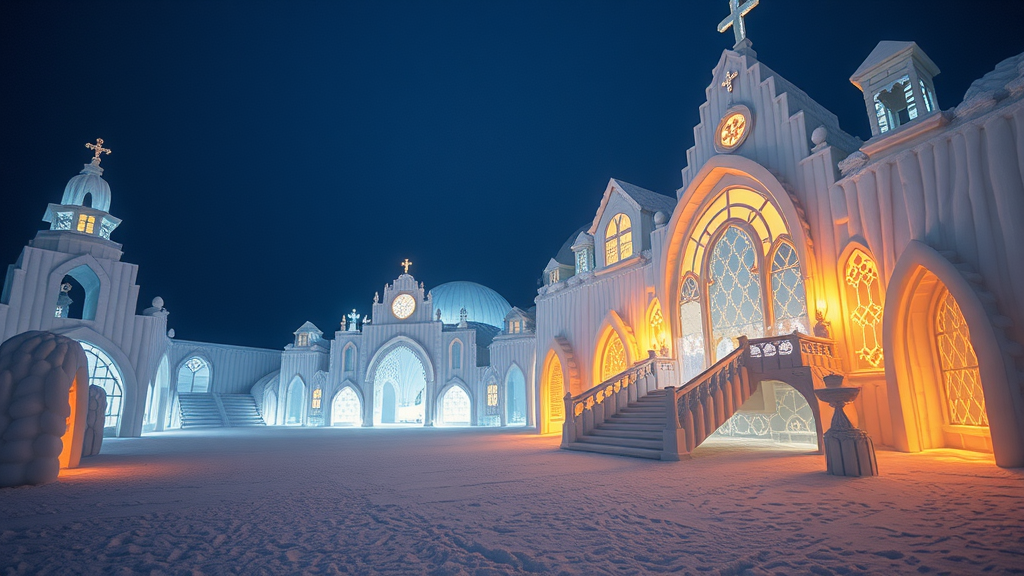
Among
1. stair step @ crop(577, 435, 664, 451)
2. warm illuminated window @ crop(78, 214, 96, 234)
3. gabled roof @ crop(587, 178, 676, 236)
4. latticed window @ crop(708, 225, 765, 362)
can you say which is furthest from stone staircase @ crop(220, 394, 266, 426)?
latticed window @ crop(708, 225, 765, 362)

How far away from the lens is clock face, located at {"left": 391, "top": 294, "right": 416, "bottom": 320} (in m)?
35.7

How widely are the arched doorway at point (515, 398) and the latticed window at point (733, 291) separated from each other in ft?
60.9

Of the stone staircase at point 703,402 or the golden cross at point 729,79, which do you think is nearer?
the stone staircase at point 703,402

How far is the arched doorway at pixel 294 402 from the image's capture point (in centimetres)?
3753

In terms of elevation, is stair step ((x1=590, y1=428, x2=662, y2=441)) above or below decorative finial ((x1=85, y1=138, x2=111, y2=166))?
below

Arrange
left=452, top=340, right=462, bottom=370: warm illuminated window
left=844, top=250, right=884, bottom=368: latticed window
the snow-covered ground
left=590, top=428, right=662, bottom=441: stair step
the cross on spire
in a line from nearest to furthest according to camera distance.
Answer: the snow-covered ground
left=844, top=250, right=884, bottom=368: latticed window
left=590, top=428, right=662, bottom=441: stair step
the cross on spire
left=452, top=340, right=462, bottom=370: warm illuminated window

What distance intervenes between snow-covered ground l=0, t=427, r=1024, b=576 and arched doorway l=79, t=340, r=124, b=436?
1501cm

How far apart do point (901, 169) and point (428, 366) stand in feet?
94.4

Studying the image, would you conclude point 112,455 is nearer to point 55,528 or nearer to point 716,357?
point 55,528

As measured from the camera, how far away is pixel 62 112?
2794cm

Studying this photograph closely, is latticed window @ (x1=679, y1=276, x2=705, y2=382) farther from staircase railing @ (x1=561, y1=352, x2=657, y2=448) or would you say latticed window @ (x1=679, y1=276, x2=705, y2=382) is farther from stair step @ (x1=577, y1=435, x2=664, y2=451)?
stair step @ (x1=577, y1=435, x2=664, y2=451)

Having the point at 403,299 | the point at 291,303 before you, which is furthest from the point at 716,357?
the point at 291,303

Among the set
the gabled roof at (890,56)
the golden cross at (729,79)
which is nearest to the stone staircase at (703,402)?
the gabled roof at (890,56)

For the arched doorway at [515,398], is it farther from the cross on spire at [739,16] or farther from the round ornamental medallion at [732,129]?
the cross on spire at [739,16]
